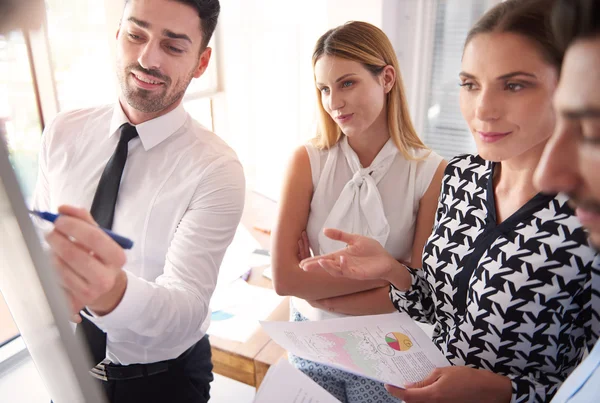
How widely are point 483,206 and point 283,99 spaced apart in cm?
174

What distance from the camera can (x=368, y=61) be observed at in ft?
4.30

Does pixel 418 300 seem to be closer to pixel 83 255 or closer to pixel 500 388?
pixel 500 388

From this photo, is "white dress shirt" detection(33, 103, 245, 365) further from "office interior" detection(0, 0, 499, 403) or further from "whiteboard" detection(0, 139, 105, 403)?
"office interior" detection(0, 0, 499, 403)

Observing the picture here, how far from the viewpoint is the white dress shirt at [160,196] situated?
3.42ft

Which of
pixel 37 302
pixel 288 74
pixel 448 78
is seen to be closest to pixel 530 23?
pixel 37 302

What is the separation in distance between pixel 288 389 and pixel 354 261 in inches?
12.2

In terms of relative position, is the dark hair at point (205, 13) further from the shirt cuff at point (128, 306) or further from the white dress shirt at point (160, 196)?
the shirt cuff at point (128, 306)

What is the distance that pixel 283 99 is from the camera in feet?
8.23

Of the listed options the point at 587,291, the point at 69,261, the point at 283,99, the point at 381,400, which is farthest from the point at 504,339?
the point at 283,99

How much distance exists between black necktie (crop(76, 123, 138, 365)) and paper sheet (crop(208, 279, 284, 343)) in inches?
32.3

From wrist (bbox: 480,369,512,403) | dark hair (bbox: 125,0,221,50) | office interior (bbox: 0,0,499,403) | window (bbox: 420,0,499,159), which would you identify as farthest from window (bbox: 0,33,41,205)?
window (bbox: 420,0,499,159)

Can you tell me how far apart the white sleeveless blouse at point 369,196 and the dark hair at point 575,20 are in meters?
0.90

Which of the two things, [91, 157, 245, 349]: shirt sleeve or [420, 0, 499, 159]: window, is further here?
[420, 0, 499, 159]: window

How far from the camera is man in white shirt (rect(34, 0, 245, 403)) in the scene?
1.02 meters
